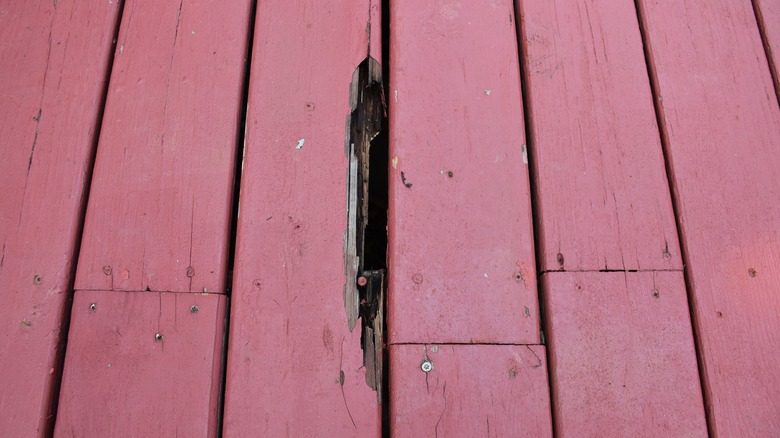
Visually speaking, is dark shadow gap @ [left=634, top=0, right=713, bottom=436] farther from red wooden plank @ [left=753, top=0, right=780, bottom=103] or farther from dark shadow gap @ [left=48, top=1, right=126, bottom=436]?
dark shadow gap @ [left=48, top=1, right=126, bottom=436]

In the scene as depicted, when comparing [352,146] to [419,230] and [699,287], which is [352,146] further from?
[699,287]

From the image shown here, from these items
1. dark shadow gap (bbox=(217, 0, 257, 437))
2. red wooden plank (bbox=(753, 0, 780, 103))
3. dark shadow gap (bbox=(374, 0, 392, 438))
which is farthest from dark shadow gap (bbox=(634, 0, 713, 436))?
dark shadow gap (bbox=(217, 0, 257, 437))

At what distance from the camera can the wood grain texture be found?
3.39 feet

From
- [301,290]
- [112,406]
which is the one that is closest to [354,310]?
[301,290]

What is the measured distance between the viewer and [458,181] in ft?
3.53

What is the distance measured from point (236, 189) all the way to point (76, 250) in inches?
13.9

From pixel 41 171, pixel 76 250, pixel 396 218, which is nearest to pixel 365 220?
pixel 396 218

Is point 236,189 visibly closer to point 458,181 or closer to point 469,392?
point 458,181

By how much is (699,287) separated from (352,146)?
781 mm

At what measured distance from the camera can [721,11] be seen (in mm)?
1252

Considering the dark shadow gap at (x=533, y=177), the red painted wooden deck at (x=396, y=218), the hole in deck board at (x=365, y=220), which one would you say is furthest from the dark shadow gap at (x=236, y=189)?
the dark shadow gap at (x=533, y=177)

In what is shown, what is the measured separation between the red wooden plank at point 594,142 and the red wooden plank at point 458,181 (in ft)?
0.17

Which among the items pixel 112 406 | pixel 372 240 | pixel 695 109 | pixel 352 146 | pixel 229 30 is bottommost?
pixel 112 406

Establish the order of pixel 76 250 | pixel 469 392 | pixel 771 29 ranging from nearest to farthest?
pixel 469 392
pixel 76 250
pixel 771 29
